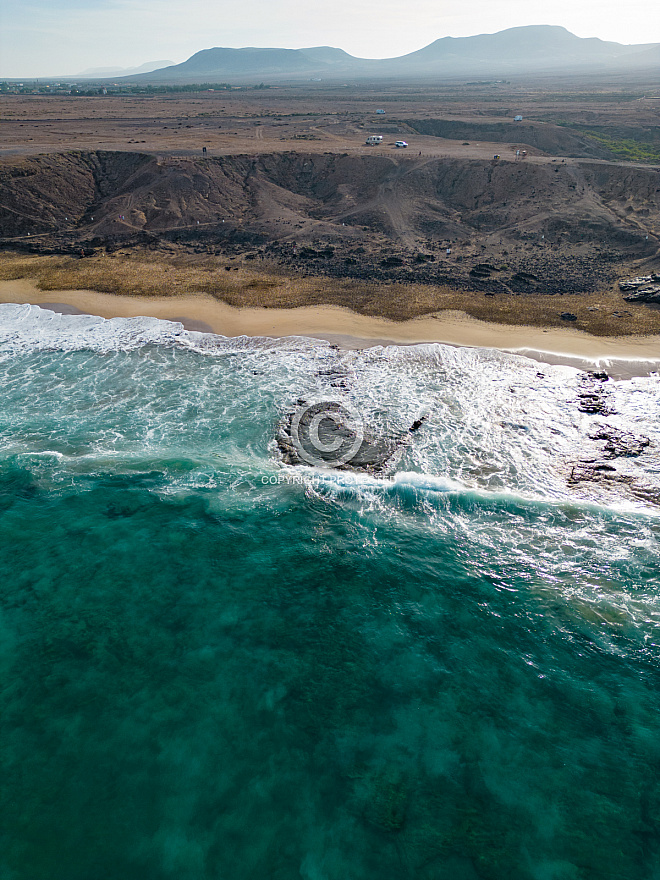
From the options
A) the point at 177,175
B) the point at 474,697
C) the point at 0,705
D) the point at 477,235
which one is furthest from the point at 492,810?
the point at 177,175

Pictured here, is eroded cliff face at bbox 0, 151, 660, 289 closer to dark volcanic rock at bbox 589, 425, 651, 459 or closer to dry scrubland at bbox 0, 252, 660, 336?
dry scrubland at bbox 0, 252, 660, 336

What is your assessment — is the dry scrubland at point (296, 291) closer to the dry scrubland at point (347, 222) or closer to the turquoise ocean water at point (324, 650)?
the dry scrubland at point (347, 222)

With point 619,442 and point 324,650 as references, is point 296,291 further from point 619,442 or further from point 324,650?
point 324,650

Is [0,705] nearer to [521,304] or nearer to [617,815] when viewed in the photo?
[617,815]

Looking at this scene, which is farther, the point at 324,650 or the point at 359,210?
the point at 359,210

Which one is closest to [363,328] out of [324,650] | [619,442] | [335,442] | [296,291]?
[296,291]

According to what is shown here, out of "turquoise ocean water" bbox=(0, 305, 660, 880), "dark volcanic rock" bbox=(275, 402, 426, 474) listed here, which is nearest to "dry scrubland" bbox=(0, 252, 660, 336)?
"turquoise ocean water" bbox=(0, 305, 660, 880)
